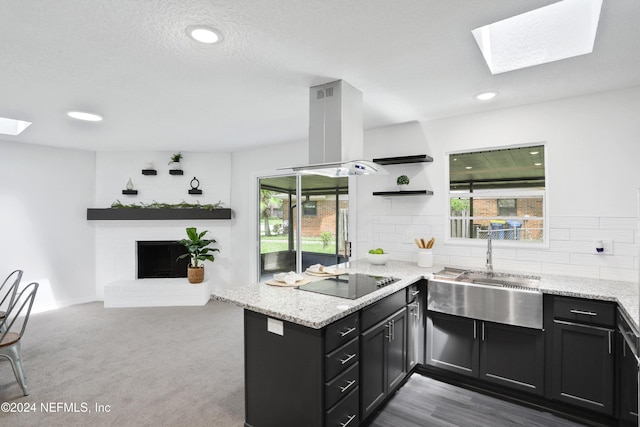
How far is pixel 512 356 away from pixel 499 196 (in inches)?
58.1

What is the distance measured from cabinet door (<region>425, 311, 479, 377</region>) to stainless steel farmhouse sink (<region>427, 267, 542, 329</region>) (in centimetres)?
10

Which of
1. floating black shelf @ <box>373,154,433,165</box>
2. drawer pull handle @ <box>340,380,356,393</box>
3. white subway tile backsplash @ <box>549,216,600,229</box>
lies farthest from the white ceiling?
drawer pull handle @ <box>340,380,356,393</box>

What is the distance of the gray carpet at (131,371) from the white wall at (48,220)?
647 millimetres

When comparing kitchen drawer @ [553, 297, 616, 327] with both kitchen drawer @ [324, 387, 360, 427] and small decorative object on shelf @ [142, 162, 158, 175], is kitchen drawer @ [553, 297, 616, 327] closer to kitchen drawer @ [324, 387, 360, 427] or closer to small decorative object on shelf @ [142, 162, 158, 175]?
kitchen drawer @ [324, 387, 360, 427]

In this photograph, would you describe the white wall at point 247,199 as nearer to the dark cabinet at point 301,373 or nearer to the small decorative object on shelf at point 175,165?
the small decorative object on shelf at point 175,165

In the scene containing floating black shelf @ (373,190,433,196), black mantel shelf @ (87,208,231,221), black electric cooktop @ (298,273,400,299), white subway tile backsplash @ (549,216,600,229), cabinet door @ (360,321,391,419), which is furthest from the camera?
black mantel shelf @ (87,208,231,221)

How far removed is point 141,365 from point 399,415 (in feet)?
7.62

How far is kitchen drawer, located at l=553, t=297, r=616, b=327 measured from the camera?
214 centimetres

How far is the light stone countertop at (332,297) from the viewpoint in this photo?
5.76 feet

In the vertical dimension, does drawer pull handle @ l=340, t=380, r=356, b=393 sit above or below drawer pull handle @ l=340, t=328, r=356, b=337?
below

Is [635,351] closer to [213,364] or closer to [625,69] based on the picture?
[625,69]

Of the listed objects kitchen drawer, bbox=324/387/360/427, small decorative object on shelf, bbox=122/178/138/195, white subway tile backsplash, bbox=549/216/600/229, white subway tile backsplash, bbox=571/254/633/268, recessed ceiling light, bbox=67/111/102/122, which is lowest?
kitchen drawer, bbox=324/387/360/427

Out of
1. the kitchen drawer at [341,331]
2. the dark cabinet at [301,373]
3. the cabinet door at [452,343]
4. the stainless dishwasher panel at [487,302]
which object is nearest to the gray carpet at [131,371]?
the dark cabinet at [301,373]

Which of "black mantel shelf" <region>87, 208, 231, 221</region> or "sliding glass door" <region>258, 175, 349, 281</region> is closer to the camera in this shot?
"sliding glass door" <region>258, 175, 349, 281</region>
